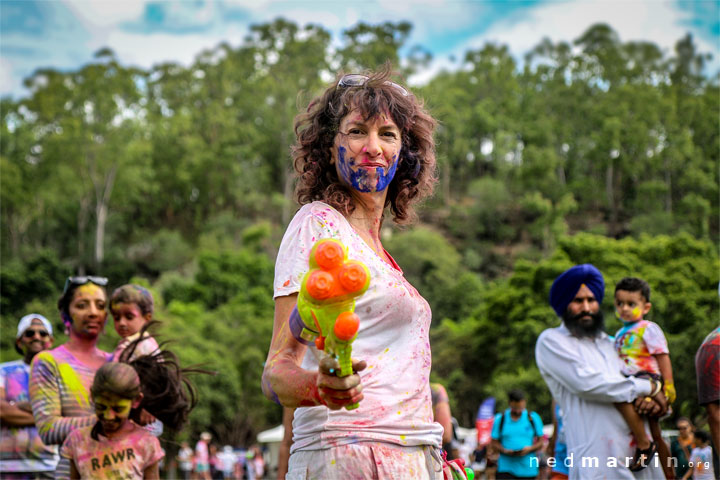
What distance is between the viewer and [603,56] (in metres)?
73.5

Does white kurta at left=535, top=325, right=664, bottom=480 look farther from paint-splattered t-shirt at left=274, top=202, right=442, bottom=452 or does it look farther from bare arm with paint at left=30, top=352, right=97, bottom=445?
bare arm with paint at left=30, top=352, right=97, bottom=445

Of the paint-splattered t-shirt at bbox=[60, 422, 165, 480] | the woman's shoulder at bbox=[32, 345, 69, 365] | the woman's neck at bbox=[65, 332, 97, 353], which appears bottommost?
the paint-splattered t-shirt at bbox=[60, 422, 165, 480]

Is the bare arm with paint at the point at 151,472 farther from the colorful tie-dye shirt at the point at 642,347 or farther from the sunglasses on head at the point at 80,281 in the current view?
the colorful tie-dye shirt at the point at 642,347

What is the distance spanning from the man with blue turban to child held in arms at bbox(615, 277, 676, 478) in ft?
0.20

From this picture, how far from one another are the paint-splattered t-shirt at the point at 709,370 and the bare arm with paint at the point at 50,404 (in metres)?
3.59

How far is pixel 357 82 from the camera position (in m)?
3.18

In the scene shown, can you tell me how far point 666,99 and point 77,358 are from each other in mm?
64494

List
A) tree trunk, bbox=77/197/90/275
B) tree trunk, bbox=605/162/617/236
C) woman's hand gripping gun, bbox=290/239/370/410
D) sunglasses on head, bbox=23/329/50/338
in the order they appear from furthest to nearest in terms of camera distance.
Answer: tree trunk, bbox=605/162/617/236, tree trunk, bbox=77/197/90/275, sunglasses on head, bbox=23/329/50/338, woman's hand gripping gun, bbox=290/239/370/410

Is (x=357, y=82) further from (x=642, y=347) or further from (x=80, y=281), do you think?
(x=642, y=347)

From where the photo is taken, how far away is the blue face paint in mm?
3100

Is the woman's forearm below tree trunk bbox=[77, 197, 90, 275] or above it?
below

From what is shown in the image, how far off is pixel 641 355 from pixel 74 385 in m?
3.76

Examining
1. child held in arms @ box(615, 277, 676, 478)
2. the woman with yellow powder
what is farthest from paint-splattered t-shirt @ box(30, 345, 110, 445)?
child held in arms @ box(615, 277, 676, 478)

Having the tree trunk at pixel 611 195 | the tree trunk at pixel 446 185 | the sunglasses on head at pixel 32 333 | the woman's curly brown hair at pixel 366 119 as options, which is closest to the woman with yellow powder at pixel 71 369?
the sunglasses on head at pixel 32 333
